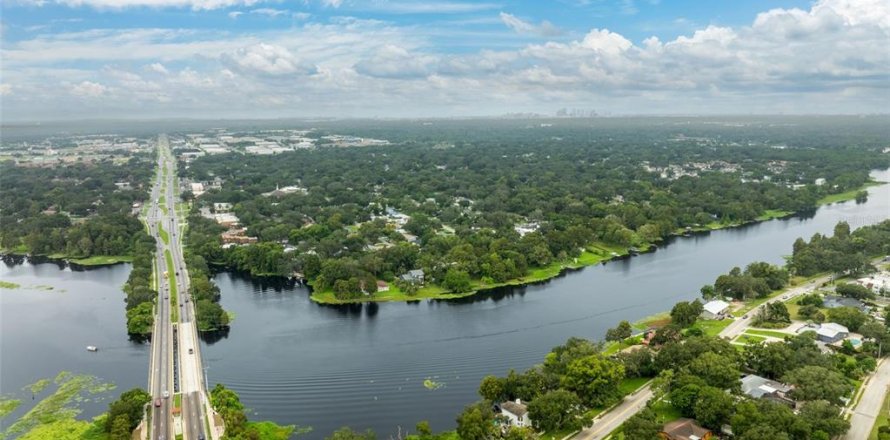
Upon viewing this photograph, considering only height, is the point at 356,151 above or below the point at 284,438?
above

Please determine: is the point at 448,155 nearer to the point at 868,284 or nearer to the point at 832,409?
the point at 868,284

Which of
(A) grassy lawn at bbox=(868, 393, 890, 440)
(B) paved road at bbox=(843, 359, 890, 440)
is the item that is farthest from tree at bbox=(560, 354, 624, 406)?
(A) grassy lawn at bbox=(868, 393, 890, 440)

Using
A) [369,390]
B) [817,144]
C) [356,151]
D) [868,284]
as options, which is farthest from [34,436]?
[817,144]

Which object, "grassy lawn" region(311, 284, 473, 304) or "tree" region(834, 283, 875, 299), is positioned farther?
"grassy lawn" region(311, 284, 473, 304)

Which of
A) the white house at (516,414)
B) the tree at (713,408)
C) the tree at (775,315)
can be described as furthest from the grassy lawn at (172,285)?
the tree at (775,315)

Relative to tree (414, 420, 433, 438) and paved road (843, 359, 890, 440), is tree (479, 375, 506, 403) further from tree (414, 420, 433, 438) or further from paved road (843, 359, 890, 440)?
paved road (843, 359, 890, 440)

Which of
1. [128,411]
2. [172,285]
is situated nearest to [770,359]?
[128,411]
